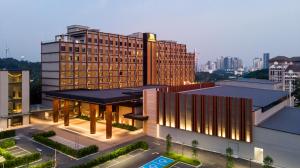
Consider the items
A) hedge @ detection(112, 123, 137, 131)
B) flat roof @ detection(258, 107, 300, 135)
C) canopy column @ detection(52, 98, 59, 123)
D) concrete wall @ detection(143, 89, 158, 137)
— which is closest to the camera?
flat roof @ detection(258, 107, 300, 135)

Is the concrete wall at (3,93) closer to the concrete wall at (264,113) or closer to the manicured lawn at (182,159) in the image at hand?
the manicured lawn at (182,159)

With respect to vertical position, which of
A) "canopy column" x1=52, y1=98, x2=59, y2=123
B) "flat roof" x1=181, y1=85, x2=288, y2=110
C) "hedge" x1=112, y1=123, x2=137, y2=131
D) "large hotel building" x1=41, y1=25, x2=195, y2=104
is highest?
"large hotel building" x1=41, y1=25, x2=195, y2=104

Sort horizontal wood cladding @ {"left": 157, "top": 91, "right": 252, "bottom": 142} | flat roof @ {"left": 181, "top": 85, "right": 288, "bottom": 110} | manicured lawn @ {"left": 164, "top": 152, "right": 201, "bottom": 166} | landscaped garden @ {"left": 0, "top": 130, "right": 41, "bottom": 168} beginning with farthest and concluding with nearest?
flat roof @ {"left": 181, "top": 85, "right": 288, "bottom": 110}
horizontal wood cladding @ {"left": 157, "top": 91, "right": 252, "bottom": 142}
manicured lawn @ {"left": 164, "top": 152, "right": 201, "bottom": 166}
landscaped garden @ {"left": 0, "top": 130, "right": 41, "bottom": 168}

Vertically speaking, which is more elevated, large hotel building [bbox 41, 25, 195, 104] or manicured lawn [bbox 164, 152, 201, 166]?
large hotel building [bbox 41, 25, 195, 104]

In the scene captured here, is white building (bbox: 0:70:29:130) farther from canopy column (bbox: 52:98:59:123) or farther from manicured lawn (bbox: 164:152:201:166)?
manicured lawn (bbox: 164:152:201:166)

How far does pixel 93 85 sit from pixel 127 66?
19.1 m

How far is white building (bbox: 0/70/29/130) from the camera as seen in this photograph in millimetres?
63812

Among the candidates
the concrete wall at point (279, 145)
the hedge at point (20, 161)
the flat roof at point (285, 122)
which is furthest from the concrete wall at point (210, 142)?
the hedge at point (20, 161)

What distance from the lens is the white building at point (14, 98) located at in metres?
63.8

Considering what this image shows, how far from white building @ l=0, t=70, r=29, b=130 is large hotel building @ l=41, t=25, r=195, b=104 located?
12960mm

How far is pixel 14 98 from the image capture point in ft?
219

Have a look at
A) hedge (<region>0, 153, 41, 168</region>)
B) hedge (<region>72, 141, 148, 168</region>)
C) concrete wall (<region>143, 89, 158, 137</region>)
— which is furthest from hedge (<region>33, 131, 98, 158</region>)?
concrete wall (<region>143, 89, 158, 137</region>)

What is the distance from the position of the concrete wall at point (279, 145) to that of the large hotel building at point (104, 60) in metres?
61.5

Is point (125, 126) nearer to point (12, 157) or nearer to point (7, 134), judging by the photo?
point (7, 134)
